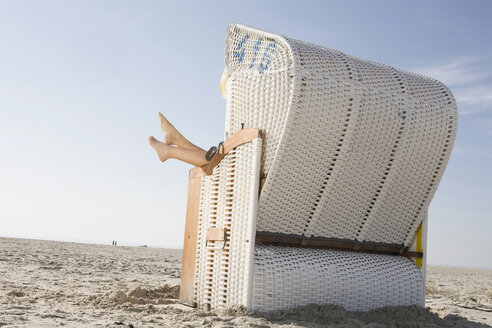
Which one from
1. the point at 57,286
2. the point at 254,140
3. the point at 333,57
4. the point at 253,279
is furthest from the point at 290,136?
the point at 57,286

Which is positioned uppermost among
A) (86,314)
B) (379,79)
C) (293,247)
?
(379,79)

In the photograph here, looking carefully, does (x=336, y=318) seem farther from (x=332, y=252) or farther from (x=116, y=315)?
(x=116, y=315)

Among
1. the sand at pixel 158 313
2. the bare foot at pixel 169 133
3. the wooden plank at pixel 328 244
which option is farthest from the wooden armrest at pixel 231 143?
the sand at pixel 158 313

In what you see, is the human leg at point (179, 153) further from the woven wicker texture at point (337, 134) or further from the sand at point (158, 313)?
the sand at point (158, 313)

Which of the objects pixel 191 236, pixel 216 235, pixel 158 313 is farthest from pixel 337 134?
pixel 158 313

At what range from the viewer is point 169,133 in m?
5.89

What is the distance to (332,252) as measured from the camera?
5.40 metres

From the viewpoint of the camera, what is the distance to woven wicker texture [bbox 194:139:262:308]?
4.80 m

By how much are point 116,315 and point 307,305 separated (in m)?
1.82

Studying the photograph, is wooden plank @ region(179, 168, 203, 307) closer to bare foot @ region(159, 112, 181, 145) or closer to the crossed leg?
the crossed leg

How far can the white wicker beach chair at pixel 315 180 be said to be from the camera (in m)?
4.80

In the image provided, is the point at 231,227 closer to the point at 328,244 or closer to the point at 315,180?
the point at 315,180

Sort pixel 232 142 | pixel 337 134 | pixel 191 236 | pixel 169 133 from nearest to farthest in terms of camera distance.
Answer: pixel 337 134 < pixel 232 142 < pixel 169 133 < pixel 191 236

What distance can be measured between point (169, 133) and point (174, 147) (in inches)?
7.5
